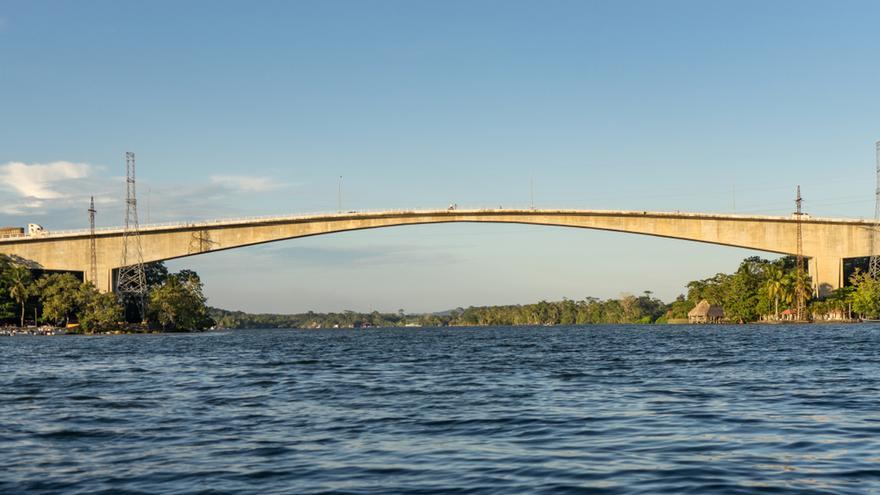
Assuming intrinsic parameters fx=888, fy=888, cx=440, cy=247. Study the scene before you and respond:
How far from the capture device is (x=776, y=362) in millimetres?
37031

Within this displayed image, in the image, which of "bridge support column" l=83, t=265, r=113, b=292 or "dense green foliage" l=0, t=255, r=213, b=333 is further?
"bridge support column" l=83, t=265, r=113, b=292

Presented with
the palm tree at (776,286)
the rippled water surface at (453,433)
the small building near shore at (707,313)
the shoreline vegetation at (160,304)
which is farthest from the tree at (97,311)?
the small building near shore at (707,313)

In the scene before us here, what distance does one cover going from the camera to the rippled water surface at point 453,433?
1262cm

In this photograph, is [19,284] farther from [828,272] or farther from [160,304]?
[828,272]

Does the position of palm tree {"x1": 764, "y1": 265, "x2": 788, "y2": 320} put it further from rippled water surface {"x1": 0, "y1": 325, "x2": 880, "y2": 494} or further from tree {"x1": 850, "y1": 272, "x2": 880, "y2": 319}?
rippled water surface {"x1": 0, "y1": 325, "x2": 880, "y2": 494}

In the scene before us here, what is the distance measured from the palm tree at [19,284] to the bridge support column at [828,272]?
11017 centimetres

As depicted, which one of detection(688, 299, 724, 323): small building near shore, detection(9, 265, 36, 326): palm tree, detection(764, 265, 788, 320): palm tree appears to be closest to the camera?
detection(9, 265, 36, 326): palm tree

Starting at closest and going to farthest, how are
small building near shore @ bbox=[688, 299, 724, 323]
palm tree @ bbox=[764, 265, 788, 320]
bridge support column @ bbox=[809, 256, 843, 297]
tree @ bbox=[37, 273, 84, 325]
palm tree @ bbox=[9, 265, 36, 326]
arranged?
tree @ bbox=[37, 273, 84, 325] < palm tree @ bbox=[9, 265, 36, 326] < bridge support column @ bbox=[809, 256, 843, 297] < palm tree @ bbox=[764, 265, 788, 320] < small building near shore @ bbox=[688, 299, 724, 323]

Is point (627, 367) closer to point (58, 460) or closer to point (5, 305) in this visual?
point (58, 460)

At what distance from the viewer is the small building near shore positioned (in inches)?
6727

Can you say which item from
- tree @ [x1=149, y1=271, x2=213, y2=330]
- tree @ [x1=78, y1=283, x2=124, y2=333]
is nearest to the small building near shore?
tree @ [x1=149, y1=271, x2=213, y2=330]

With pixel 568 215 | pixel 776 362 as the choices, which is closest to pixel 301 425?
pixel 776 362

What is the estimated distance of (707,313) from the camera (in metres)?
172

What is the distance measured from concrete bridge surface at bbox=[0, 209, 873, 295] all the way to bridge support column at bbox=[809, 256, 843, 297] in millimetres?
1384
